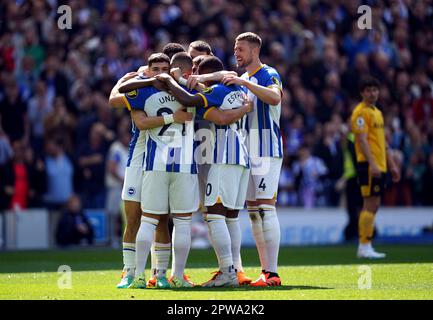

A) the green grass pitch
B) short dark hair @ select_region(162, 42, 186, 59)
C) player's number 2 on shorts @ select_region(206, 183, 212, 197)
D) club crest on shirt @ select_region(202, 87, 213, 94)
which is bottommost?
the green grass pitch

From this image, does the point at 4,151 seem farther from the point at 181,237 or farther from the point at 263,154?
the point at 181,237

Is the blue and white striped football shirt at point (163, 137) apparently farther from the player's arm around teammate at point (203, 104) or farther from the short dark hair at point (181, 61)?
the short dark hair at point (181, 61)

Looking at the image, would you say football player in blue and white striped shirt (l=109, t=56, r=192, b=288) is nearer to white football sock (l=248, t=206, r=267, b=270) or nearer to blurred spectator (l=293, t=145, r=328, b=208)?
white football sock (l=248, t=206, r=267, b=270)

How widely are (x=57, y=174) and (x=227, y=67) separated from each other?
4.45m

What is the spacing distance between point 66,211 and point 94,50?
12.8ft

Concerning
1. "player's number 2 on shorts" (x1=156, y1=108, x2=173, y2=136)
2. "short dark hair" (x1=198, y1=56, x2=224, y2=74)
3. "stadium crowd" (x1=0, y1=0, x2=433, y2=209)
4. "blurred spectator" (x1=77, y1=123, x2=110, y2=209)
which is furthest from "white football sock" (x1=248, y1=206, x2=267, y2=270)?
"blurred spectator" (x1=77, y1=123, x2=110, y2=209)

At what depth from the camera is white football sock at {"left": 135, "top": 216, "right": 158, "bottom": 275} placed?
10165 millimetres

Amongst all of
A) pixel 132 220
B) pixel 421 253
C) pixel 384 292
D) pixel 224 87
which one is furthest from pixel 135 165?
pixel 421 253

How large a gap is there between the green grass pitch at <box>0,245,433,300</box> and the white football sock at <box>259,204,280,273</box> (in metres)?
0.27

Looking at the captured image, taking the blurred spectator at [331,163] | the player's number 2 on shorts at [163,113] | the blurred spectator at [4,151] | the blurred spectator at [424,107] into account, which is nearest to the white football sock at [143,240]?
the player's number 2 on shorts at [163,113]

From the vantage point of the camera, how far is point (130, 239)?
10.6m

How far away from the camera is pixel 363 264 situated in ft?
45.4

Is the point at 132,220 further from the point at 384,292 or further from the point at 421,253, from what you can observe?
the point at 421,253

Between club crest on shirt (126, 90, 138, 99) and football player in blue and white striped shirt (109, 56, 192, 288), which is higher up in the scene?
club crest on shirt (126, 90, 138, 99)
